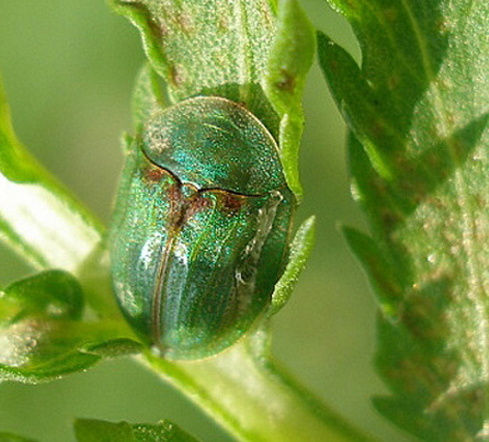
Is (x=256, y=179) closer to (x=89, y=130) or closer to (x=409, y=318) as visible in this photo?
(x=409, y=318)

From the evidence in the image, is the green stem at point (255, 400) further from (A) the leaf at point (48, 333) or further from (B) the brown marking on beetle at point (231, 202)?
(B) the brown marking on beetle at point (231, 202)

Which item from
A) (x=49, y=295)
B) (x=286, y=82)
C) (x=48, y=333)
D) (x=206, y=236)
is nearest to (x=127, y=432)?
(x=48, y=333)

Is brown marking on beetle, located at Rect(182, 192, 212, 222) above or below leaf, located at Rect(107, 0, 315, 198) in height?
below

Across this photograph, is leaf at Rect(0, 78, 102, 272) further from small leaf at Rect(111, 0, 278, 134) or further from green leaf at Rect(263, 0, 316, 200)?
green leaf at Rect(263, 0, 316, 200)

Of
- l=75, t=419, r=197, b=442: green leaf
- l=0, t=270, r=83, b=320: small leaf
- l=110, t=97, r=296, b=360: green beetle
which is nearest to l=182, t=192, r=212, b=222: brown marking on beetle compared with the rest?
l=110, t=97, r=296, b=360: green beetle

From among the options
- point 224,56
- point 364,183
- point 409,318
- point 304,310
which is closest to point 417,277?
point 409,318

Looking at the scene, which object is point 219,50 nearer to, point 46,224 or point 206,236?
point 206,236
